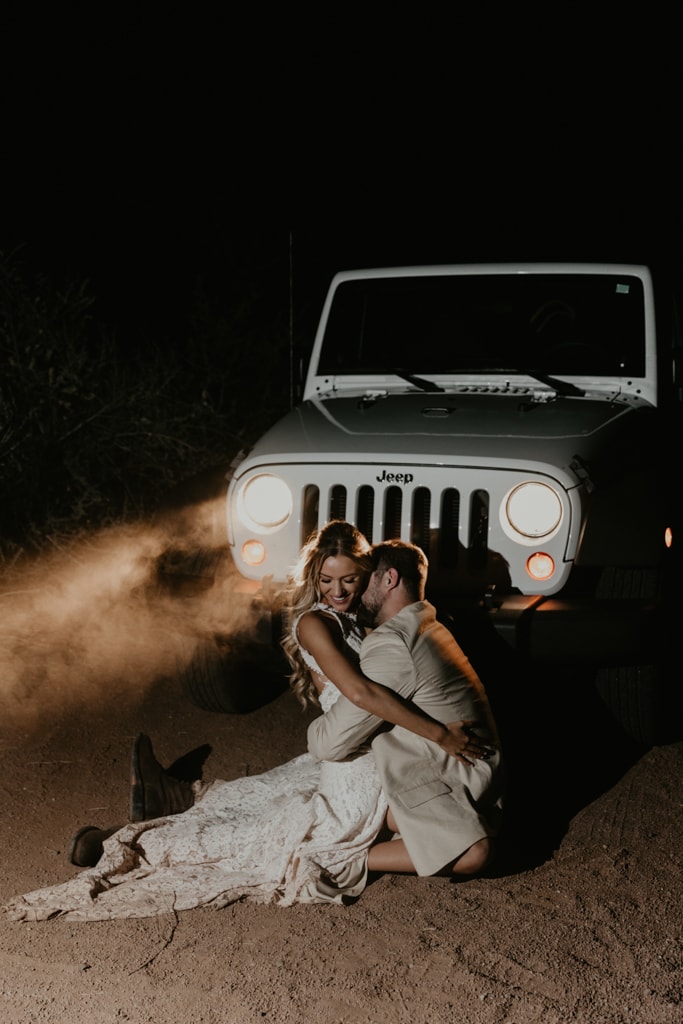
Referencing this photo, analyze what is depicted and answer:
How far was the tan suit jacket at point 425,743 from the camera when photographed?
340cm

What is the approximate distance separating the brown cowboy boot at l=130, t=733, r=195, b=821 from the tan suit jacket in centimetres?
71

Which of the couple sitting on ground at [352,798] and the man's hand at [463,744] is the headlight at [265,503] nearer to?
the couple sitting on ground at [352,798]

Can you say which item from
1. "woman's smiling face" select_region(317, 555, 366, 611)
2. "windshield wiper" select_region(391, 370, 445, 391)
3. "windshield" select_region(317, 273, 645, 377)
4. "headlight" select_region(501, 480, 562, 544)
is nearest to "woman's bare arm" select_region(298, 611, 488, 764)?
"woman's smiling face" select_region(317, 555, 366, 611)

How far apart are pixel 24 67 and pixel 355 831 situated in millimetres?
16948

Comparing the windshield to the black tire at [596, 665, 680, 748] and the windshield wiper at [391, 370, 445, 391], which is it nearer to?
the windshield wiper at [391, 370, 445, 391]

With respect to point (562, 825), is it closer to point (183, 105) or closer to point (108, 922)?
point (108, 922)

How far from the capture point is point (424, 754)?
3.48m

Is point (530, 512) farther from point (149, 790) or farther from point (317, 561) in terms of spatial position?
point (149, 790)

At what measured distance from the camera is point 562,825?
4.07 metres

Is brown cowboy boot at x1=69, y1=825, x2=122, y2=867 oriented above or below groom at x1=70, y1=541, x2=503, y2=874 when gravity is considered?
below

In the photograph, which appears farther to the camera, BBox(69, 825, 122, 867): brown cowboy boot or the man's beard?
the man's beard

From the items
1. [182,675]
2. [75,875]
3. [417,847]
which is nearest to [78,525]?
[182,675]

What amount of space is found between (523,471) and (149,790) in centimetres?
185

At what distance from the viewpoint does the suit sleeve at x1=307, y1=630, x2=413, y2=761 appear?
3.51 m
